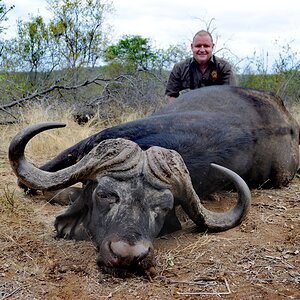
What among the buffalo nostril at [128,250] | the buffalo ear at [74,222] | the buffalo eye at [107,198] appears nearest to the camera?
the buffalo nostril at [128,250]

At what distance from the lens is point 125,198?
9.60ft

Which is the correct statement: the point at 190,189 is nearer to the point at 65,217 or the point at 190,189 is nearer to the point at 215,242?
the point at 215,242

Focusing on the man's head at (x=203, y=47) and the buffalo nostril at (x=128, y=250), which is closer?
the buffalo nostril at (x=128, y=250)

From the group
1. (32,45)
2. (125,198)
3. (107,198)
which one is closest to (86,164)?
(107,198)

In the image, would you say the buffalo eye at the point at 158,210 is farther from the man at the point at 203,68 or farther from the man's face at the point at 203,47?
the man's face at the point at 203,47

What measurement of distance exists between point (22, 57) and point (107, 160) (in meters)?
11.0

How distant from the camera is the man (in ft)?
22.2

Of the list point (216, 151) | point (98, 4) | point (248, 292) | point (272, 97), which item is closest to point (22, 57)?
point (98, 4)

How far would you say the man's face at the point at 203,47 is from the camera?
266 inches

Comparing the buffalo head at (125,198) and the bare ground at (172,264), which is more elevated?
the buffalo head at (125,198)

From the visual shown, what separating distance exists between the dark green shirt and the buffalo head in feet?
12.0

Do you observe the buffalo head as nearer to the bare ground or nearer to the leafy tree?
the bare ground

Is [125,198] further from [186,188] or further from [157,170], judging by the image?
[186,188]

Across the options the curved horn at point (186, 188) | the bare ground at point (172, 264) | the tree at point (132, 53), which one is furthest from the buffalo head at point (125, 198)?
the tree at point (132, 53)
